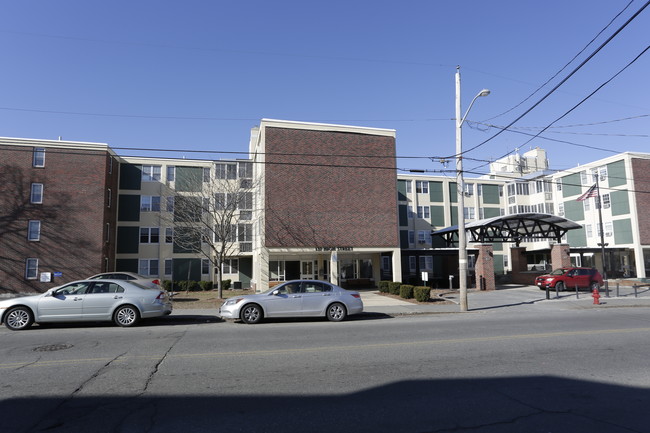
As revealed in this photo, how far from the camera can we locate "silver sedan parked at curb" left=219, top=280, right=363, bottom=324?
13133 millimetres

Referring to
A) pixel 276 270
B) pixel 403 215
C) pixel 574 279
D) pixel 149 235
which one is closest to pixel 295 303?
pixel 574 279

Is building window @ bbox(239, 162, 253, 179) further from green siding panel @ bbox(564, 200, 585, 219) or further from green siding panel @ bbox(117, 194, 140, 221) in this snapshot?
green siding panel @ bbox(564, 200, 585, 219)

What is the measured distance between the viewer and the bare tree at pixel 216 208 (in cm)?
2481

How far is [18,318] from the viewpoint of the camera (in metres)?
11.7

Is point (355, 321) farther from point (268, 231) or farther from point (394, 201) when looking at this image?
point (394, 201)

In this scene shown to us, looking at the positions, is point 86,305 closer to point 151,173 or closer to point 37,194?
point 37,194

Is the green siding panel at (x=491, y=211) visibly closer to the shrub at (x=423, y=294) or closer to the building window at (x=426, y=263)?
the building window at (x=426, y=263)

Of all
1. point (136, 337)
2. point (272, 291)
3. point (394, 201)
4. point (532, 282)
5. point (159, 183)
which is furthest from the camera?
point (159, 183)

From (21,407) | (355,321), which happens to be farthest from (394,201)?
(21,407)

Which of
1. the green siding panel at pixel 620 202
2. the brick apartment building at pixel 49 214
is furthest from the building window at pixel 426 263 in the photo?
the brick apartment building at pixel 49 214

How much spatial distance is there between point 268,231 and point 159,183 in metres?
15.8

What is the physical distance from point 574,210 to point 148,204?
4496cm

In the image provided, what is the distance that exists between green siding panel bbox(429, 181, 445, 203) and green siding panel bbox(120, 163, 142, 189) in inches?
1214

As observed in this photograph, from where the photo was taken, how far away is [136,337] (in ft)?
34.0
